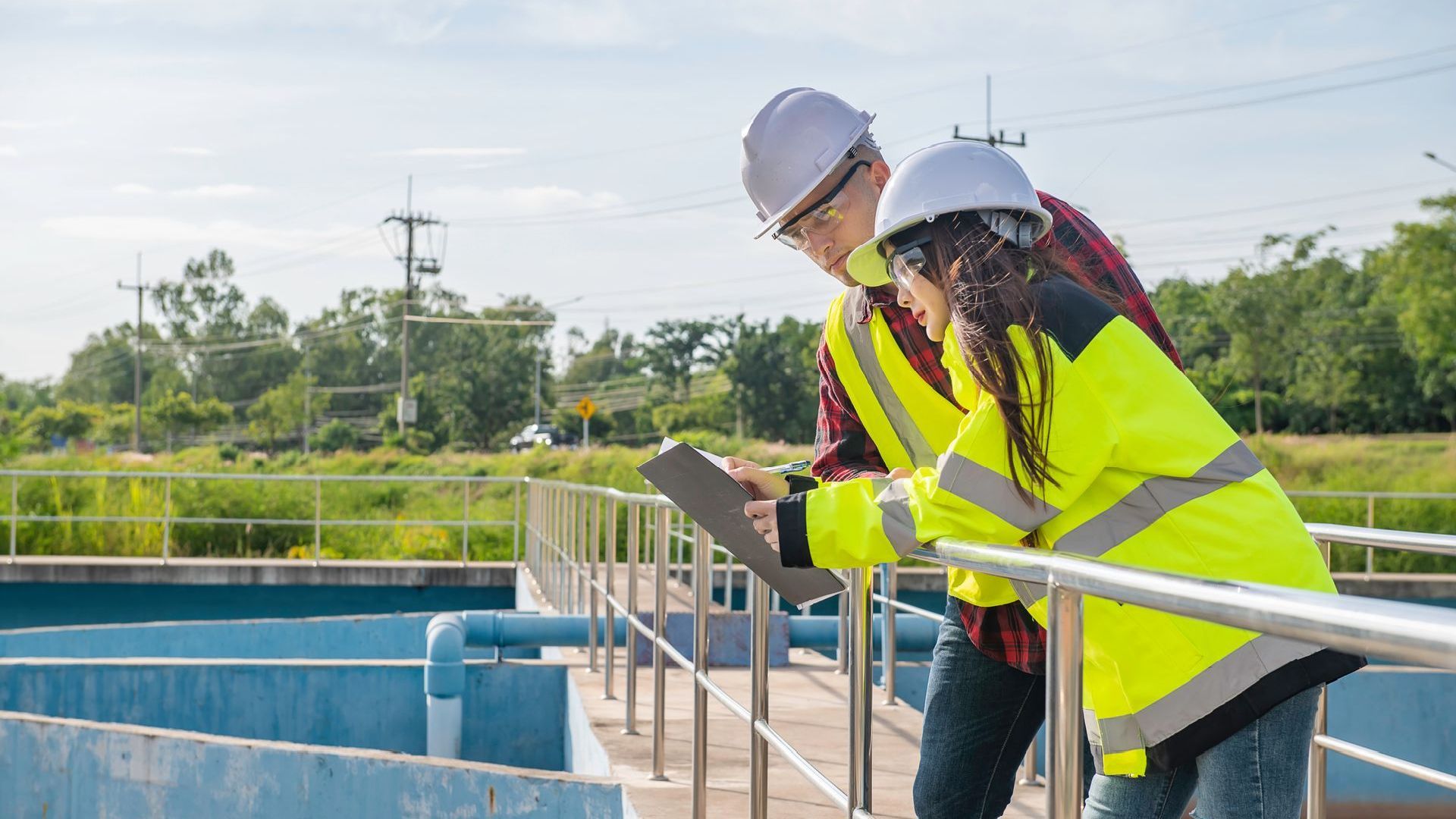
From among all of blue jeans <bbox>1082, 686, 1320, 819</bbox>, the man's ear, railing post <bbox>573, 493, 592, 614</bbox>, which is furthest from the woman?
railing post <bbox>573, 493, 592, 614</bbox>

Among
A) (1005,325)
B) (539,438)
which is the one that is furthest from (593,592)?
(539,438)

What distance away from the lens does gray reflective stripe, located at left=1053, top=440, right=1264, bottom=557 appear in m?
1.52


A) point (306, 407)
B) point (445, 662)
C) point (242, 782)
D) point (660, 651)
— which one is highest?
point (306, 407)

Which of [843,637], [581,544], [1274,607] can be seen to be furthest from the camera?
[581,544]

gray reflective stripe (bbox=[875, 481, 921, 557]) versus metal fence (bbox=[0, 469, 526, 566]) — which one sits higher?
gray reflective stripe (bbox=[875, 481, 921, 557])

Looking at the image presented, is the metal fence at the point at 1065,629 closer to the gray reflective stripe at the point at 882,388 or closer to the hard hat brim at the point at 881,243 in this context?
the gray reflective stripe at the point at 882,388

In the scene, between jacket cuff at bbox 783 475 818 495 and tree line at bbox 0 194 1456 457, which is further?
tree line at bbox 0 194 1456 457

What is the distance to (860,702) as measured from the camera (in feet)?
7.10

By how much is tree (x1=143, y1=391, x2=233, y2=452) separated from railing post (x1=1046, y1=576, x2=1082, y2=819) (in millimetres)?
67911

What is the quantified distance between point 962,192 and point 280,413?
253 feet

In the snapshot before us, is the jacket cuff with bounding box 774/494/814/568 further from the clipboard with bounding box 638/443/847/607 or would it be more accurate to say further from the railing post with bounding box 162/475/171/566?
the railing post with bounding box 162/475/171/566

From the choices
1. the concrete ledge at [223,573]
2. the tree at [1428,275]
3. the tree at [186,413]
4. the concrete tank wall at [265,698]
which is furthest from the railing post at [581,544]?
the tree at [186,413]

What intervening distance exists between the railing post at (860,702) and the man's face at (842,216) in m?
0.58

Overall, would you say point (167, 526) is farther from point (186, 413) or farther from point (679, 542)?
point (186, 413)
